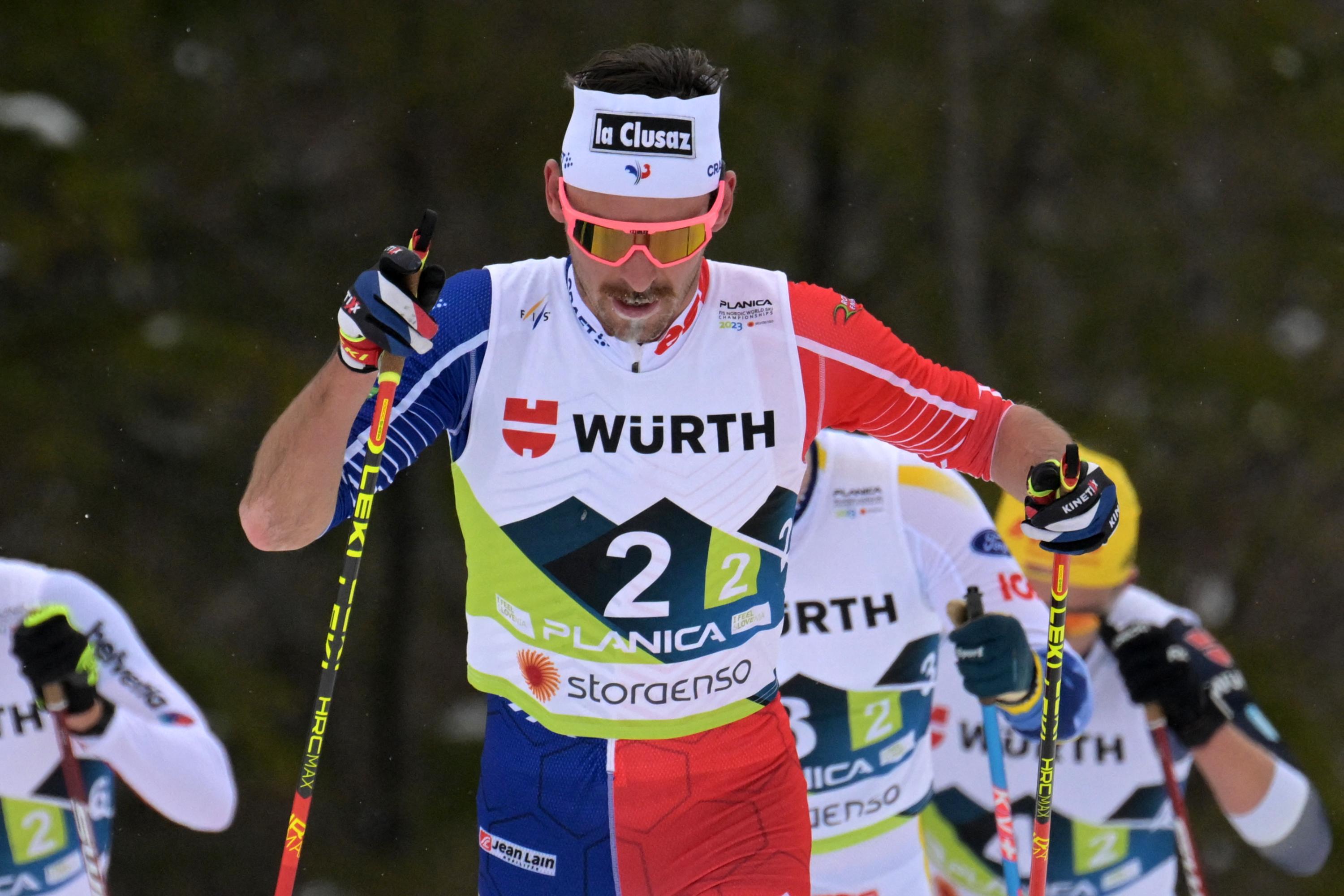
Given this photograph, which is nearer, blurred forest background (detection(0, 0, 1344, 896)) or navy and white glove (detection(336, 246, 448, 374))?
navy and white glove (detection(336, 246, 448, 374))

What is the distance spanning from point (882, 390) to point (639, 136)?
25.1 inches

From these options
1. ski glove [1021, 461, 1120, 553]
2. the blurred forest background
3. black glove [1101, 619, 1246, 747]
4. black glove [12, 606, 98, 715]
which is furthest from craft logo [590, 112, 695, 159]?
the blurred forest background

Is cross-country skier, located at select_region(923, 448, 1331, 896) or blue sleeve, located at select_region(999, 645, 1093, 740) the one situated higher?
blue sleeve, located at select_region(999, 645, 1093, 740)

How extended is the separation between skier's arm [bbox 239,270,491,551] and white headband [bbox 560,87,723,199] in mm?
288

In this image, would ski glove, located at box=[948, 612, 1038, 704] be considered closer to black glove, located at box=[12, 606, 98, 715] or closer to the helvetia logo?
the helvetia logo

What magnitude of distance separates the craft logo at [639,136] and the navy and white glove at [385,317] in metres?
0.43

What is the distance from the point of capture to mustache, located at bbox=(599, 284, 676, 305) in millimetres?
2746

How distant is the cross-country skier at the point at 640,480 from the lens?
279cm

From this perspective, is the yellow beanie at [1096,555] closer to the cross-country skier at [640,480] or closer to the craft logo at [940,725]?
the craft logo at [940,725]

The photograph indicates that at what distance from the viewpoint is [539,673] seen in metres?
2.89

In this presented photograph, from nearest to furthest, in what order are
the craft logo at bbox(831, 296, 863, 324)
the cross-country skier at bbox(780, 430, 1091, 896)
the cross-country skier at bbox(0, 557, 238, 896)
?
the craft logo at bbox(831, 296, 863, 324) → the cross-country skier at bbox(780, 430, 1091, 896) → the cross-country skier at bbox(0, 557, 238, 896)

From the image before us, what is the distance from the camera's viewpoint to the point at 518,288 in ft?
9.44

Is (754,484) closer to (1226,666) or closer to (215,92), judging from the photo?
(1226,666)

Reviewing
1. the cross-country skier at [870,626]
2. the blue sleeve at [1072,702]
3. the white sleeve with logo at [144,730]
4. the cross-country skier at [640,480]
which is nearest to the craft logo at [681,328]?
the cross-country skier at [640,480]
